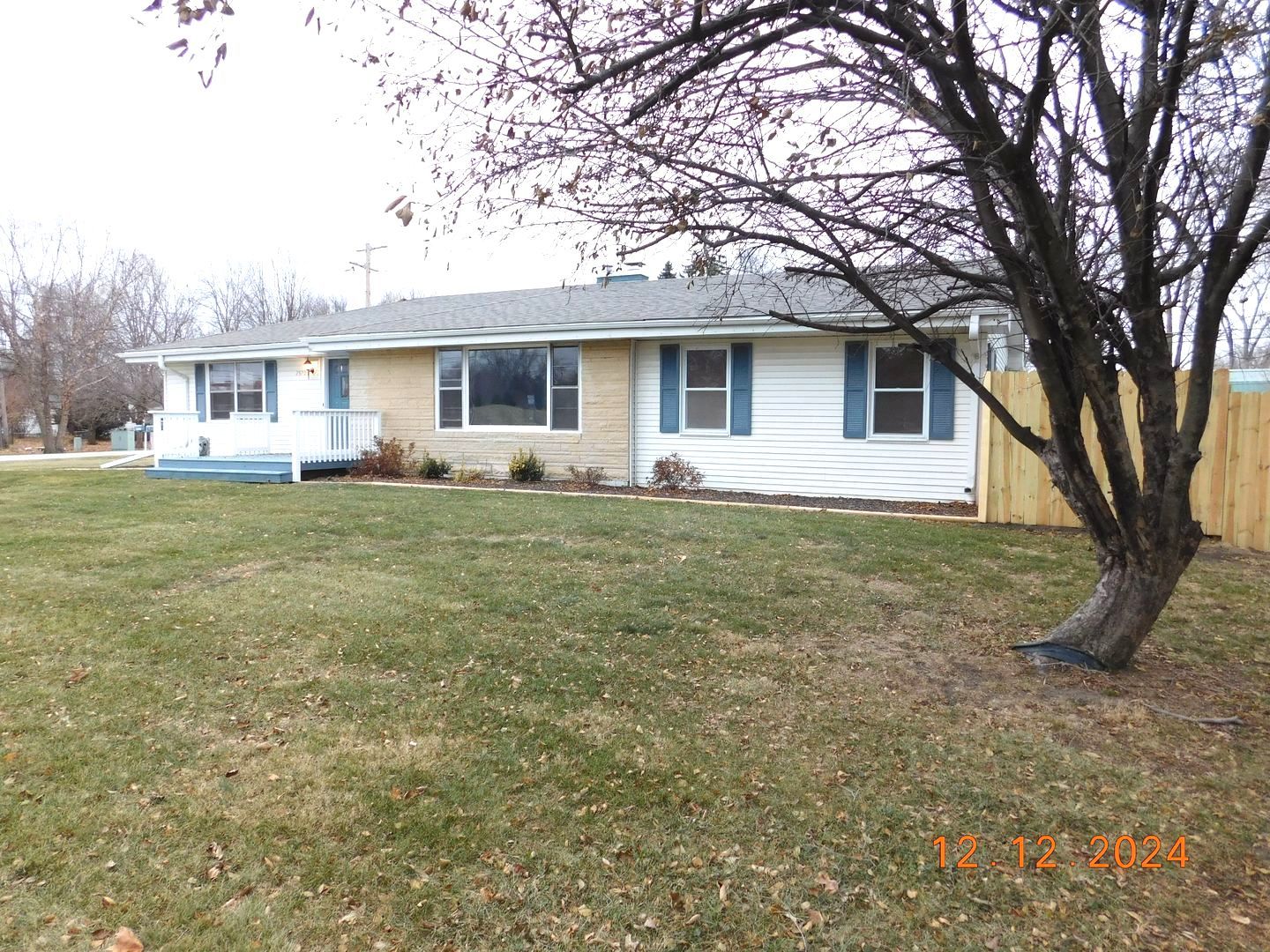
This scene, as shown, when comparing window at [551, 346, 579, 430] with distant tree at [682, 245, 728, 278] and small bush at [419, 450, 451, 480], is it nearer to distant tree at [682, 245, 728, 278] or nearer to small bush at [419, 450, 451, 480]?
small bush at [419, 450, 451, 480]

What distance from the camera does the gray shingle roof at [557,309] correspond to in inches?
467

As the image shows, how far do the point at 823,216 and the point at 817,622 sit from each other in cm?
277

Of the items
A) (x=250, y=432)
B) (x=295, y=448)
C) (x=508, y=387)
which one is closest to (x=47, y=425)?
(x=250, y=432)

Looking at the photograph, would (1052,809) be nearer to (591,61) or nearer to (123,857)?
(123,857)

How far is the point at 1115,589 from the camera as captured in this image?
168 inches

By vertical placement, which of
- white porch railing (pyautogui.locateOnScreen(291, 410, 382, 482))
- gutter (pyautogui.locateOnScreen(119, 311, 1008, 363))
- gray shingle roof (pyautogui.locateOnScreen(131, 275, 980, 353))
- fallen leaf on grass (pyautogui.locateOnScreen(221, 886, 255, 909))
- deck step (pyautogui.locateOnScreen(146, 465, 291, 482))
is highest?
gray shingle roof (pyautogui.locateOnScreen(131, 275, 980, 353))

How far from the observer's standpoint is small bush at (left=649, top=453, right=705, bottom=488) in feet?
41.3

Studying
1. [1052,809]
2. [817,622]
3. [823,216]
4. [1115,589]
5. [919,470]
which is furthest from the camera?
[919,470]

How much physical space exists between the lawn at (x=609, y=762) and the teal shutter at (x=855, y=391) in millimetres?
5220

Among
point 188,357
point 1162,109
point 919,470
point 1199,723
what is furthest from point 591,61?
point 188,357

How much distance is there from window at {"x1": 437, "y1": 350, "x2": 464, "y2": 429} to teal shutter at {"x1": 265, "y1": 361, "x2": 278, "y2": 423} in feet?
15.3

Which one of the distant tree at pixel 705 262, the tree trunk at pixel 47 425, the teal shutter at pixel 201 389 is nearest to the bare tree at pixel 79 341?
the tree trunk at pixel 47 425

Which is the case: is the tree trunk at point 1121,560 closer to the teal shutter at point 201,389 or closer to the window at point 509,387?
the window at point 509,387
